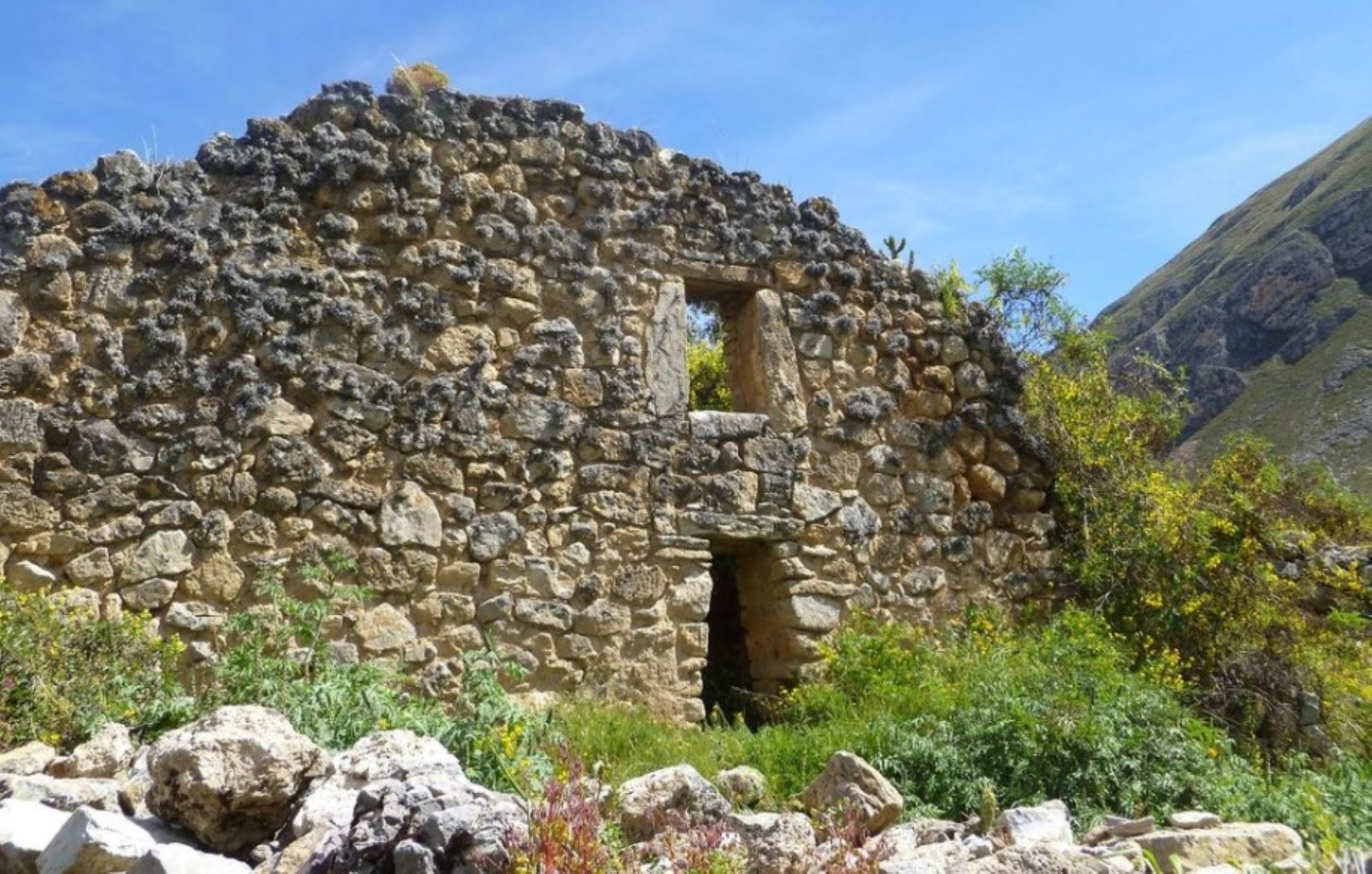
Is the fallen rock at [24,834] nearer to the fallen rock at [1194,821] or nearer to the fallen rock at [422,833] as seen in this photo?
the fallen rock at [422,833]

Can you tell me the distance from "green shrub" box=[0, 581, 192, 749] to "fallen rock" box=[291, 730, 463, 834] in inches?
44.4

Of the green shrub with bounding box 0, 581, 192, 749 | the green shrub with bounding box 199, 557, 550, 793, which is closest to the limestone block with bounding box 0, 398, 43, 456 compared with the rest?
the green shrub with bounding box 0, 581, 192, 749

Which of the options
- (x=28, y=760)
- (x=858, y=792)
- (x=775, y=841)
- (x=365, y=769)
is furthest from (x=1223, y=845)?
(x=28, y=760)

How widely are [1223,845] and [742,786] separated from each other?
168cm

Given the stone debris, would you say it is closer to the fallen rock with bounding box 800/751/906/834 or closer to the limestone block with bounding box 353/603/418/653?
the fallen rock with bounding box 800/751/906/834

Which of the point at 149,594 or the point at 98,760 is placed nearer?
the point at 98,760

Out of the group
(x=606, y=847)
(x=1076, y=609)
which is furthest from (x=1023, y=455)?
(x=606, y=847)

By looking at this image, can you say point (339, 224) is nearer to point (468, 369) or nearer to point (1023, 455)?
point (468, 369)

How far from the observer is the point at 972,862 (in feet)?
11.0

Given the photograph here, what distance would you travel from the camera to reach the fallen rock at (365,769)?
11.0ft

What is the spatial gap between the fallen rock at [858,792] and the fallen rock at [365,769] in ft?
4.50

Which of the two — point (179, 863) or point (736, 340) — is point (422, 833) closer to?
point (179, 863)

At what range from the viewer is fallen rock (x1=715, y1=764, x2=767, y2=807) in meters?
4.52

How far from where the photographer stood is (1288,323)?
3319cm
